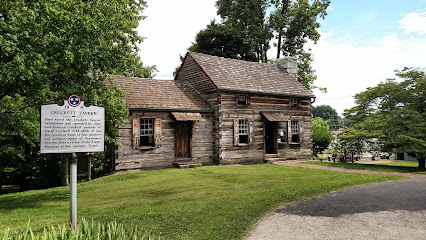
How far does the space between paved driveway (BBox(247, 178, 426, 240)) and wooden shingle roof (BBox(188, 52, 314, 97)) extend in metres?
12.1

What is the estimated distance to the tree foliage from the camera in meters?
35.1

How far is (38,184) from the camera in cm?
1587

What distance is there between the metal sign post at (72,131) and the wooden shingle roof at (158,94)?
10.2 m

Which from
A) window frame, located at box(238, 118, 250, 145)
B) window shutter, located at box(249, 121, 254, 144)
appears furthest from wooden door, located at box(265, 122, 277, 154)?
window frame, located at box(238, 118, 250, 145)

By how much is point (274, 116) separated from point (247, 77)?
11.5 feet

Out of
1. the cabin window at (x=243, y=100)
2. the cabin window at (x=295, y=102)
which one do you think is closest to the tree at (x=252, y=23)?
the cabin window at (x=295, y=102)

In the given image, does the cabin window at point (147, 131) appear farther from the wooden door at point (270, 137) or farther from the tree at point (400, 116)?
the tree at point (400, 116)

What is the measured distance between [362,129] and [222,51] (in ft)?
Answer: 63.8

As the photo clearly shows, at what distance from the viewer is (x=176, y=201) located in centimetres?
956

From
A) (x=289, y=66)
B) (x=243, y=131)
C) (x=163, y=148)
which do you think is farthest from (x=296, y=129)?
(x=163, y=148)

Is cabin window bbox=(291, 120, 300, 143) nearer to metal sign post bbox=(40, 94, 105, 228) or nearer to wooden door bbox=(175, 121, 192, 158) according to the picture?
wooden door bbox=(175, 121, 192, 158)

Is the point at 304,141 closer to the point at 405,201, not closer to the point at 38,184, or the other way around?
the point at 405,201

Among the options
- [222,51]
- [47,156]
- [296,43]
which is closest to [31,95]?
[47,156]

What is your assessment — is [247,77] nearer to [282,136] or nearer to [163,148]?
[282,136]
